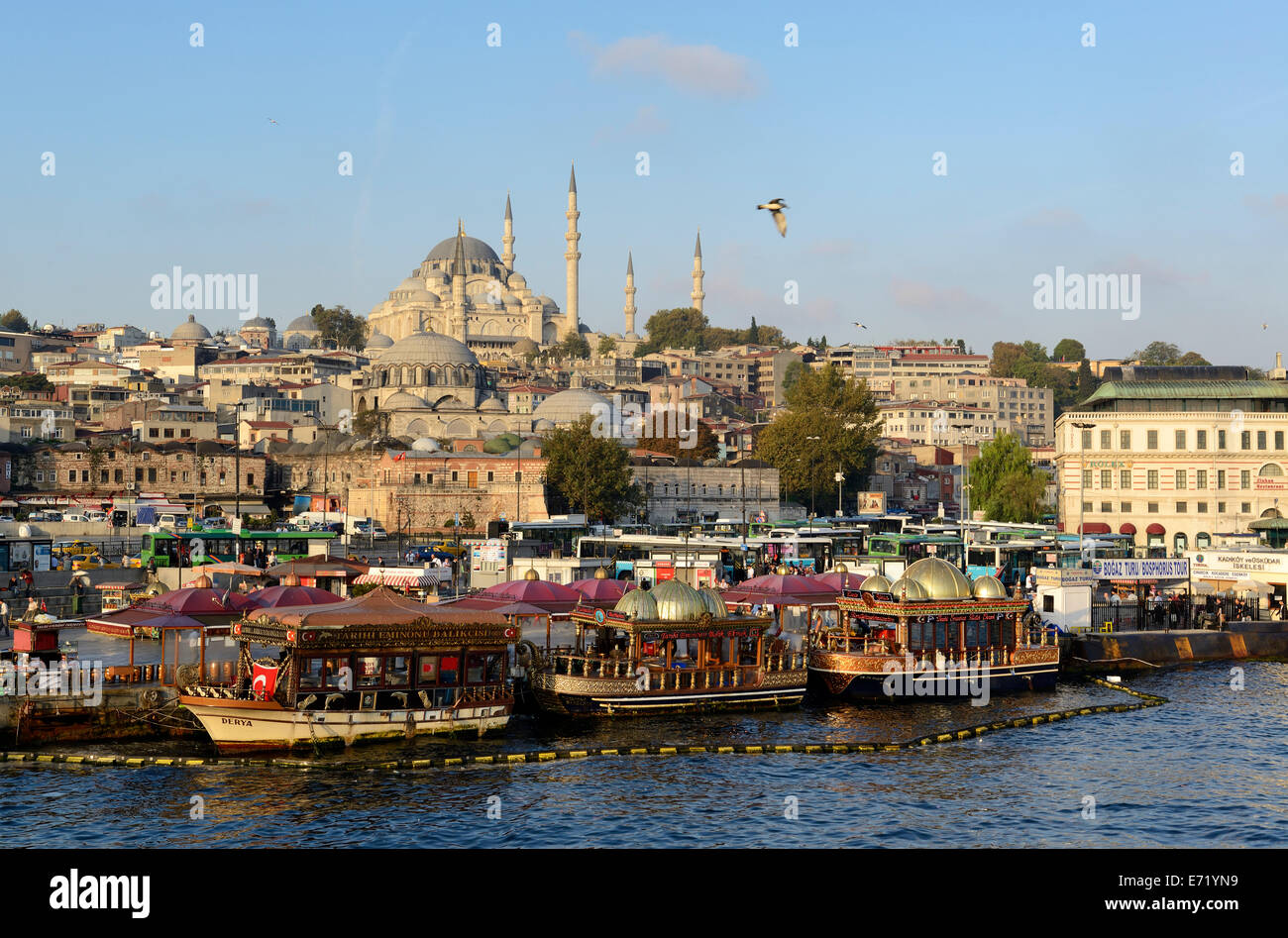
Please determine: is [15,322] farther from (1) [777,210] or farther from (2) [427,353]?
(1) [777,210]

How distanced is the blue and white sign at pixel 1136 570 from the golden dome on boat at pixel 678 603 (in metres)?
16.9

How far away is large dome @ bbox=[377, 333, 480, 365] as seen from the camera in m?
101

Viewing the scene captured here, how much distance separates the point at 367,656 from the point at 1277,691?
20.1 meters

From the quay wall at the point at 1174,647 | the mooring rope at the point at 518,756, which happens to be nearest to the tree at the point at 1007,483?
the quay wall at the point at 1174,647

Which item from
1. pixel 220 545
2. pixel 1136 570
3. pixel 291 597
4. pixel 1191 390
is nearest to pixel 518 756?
pixel 291 597

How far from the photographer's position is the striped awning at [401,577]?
35.2 m

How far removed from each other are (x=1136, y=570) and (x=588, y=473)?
37.2 meters

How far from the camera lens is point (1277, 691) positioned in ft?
96.5

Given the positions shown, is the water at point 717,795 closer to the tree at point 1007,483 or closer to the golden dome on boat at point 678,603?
the golden dome on boat at point 678,603

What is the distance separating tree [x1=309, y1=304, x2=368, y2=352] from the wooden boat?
462ft

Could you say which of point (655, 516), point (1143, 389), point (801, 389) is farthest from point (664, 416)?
point (1143, 389)

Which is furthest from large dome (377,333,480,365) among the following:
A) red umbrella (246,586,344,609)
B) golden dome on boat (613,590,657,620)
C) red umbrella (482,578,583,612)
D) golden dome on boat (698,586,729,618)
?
golden dome on boat (613,590,657,620)

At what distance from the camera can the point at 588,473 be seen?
70.9 metres

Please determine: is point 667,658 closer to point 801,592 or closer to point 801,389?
point 801,592
